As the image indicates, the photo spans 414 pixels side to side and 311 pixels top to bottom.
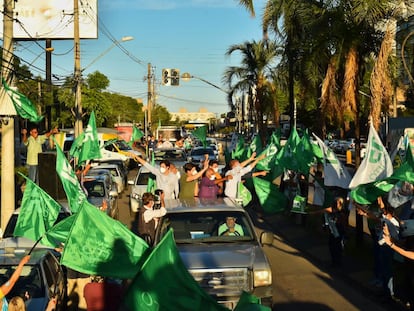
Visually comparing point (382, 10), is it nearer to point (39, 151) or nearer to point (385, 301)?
point (385, 301)

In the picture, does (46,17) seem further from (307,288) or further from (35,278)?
(35,278)

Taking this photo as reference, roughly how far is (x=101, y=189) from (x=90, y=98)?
3987cm

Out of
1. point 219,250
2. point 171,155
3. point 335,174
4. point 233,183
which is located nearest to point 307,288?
point 219,250

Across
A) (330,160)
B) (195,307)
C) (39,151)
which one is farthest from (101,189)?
(195,307)

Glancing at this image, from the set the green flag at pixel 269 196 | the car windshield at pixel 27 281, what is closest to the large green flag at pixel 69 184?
the car windshield at pixel 27 281

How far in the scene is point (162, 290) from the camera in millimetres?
4926

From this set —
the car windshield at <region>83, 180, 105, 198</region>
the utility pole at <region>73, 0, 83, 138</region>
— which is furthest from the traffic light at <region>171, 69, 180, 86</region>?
the car windshield at <region>83, 180, 105, 198</region>

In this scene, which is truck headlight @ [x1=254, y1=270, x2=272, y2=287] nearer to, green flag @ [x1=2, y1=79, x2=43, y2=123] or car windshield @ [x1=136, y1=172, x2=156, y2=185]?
green flag @ [x1=2, y1=79, x2=43, y2=123]

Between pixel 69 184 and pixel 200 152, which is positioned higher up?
pixel 69 184

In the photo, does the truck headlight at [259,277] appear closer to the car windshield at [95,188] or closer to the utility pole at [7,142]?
the utility pole at [7,142]

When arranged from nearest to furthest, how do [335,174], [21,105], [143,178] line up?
[335,174] < [21,105] < [143,178]

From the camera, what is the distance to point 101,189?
58.6ft

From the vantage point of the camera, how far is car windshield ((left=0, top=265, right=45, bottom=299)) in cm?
754

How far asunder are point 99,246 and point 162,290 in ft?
6.13
